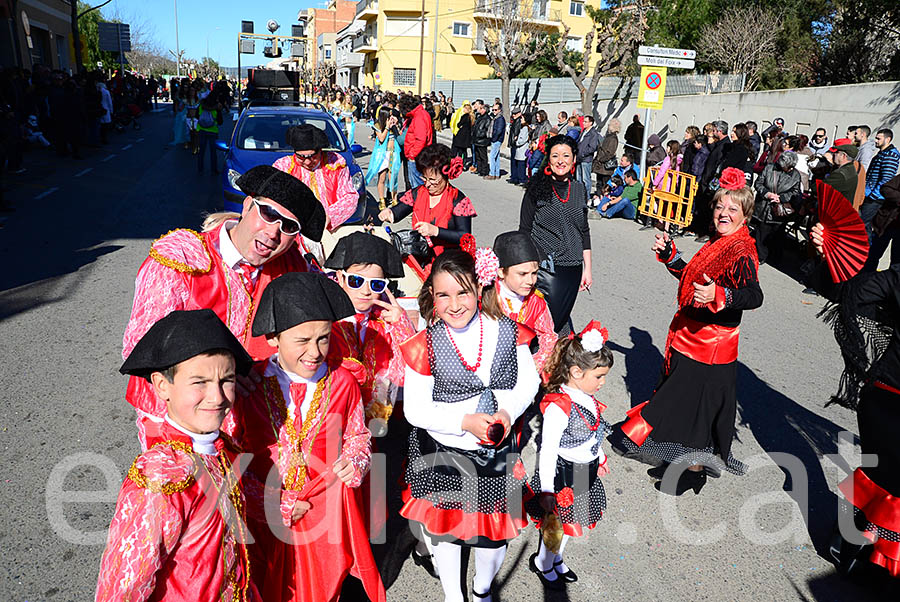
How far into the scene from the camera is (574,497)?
302cm

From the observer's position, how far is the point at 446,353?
268cm

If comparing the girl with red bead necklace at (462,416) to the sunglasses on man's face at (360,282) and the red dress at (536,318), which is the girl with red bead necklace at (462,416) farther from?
the red dress at (536,318)

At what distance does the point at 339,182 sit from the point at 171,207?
7.45 m

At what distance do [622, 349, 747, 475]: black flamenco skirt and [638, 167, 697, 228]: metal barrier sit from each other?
802 centimetres

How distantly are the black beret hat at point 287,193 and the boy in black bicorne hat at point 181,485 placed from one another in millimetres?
823

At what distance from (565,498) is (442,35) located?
52.8 metres

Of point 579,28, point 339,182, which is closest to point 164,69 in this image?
point 579,28

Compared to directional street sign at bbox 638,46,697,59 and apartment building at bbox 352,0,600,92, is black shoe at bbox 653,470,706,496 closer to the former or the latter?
directional street sign at bbox 638,46,697,59

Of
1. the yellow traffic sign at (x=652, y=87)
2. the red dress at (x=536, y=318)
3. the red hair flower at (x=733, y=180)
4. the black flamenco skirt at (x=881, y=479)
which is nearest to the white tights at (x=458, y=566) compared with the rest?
the red dress at (x=536, y=318)

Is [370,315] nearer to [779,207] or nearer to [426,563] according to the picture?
[426,563]

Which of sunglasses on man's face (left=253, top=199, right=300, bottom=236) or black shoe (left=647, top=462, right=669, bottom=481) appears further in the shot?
black shoe (left=647, top=462, right=669, bottom=481)

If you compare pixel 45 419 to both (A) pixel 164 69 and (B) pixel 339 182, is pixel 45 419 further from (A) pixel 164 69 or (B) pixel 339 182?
(A) pixel 164 69

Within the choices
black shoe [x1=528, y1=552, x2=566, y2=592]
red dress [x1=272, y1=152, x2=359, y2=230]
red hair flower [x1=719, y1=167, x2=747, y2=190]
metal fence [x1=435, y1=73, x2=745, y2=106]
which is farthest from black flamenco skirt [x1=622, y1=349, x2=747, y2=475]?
metal fence [x1=435, y1=73, x2=745, y2=106]

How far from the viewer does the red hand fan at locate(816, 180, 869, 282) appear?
9.92ft
